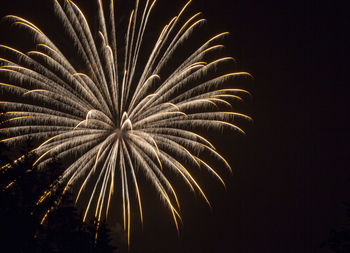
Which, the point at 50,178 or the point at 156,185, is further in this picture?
the point at 156,185

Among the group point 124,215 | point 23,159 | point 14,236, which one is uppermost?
point 23,159

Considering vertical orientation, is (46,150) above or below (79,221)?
above

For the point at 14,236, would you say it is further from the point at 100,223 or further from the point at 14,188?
the point at 100,223

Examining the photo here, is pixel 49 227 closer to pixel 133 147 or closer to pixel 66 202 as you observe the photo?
pixel 66 202

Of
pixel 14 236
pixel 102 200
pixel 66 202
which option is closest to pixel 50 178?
pixel 66 202

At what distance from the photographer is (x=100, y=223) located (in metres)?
26.8

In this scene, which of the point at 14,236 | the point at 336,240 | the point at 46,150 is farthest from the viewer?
the point at 46,150

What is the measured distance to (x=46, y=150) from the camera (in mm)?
29188

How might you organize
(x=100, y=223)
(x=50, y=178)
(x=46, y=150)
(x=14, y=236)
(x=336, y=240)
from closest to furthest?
(x=336, y=240)
(x=14, y=236)
(x=50, y=178)
(x=100, y=223)
(x=46, y=150)

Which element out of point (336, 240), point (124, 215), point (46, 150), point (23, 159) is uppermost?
point (46, 150)

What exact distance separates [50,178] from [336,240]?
14555mm

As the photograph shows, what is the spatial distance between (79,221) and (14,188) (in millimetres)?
4301

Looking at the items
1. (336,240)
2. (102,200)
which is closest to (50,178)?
(102,200)

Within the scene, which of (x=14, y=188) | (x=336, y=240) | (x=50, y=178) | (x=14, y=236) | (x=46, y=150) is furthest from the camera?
(x=46, y=150)
